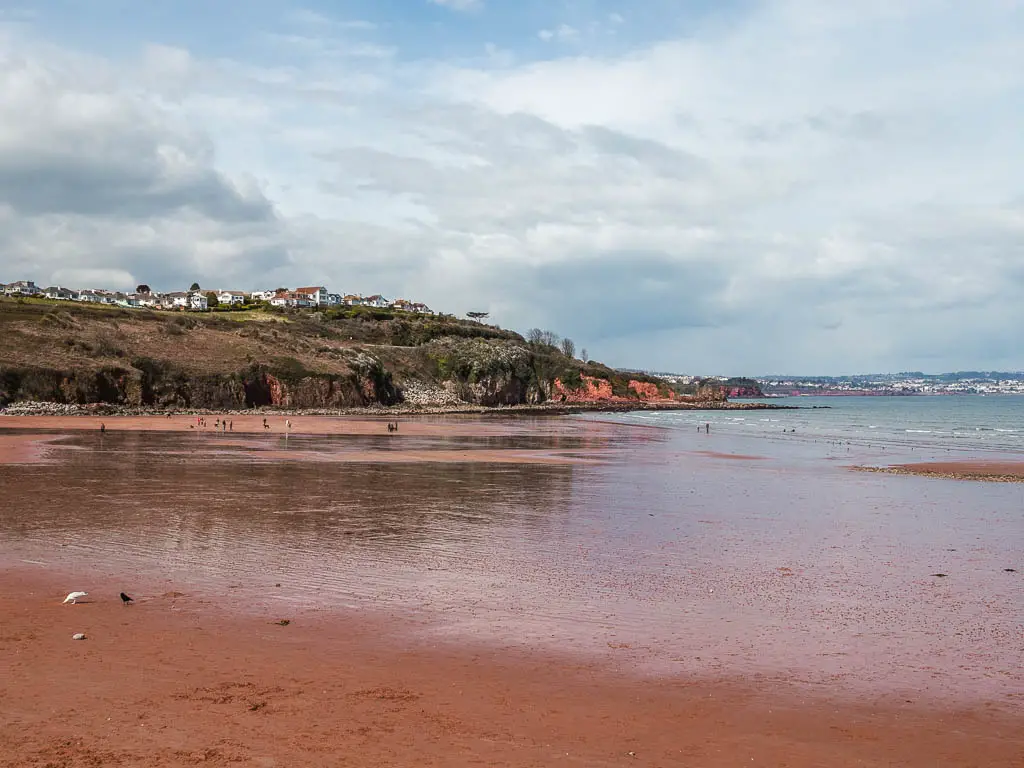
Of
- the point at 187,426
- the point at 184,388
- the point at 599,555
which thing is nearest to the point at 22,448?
the point at 187,426

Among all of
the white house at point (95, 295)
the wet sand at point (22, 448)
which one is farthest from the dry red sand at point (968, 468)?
the white house at point (95, 295)

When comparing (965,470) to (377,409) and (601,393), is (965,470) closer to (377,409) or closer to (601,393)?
(377,409)

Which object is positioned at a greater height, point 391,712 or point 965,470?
point 391,712

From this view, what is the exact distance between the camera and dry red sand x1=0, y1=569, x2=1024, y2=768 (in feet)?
24.0

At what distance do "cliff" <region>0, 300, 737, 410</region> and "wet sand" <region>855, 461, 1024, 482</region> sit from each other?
66.5 m

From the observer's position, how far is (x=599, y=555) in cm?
1689

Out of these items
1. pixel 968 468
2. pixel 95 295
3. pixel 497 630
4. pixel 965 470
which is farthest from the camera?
pixel 95 295

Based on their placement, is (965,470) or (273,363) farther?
(273,363)

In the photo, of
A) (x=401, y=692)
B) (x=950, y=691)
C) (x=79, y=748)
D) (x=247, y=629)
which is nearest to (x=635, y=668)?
(x=401, y=692)

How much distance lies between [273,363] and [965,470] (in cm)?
7596

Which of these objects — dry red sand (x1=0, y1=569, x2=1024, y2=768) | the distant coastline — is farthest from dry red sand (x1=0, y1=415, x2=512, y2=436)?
dry red sand (x1=0, y1=569, x2=1024, y2=768)

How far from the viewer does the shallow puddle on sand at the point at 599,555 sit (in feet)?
36.3

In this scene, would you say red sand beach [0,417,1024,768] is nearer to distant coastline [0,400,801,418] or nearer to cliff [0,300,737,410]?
distant coastline [0,400,801,418]

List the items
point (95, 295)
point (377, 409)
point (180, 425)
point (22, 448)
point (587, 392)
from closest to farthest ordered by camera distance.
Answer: point (22, 448)
point (180, 425)
point (377, 409)
point (587, 392)
point (95, 295)
